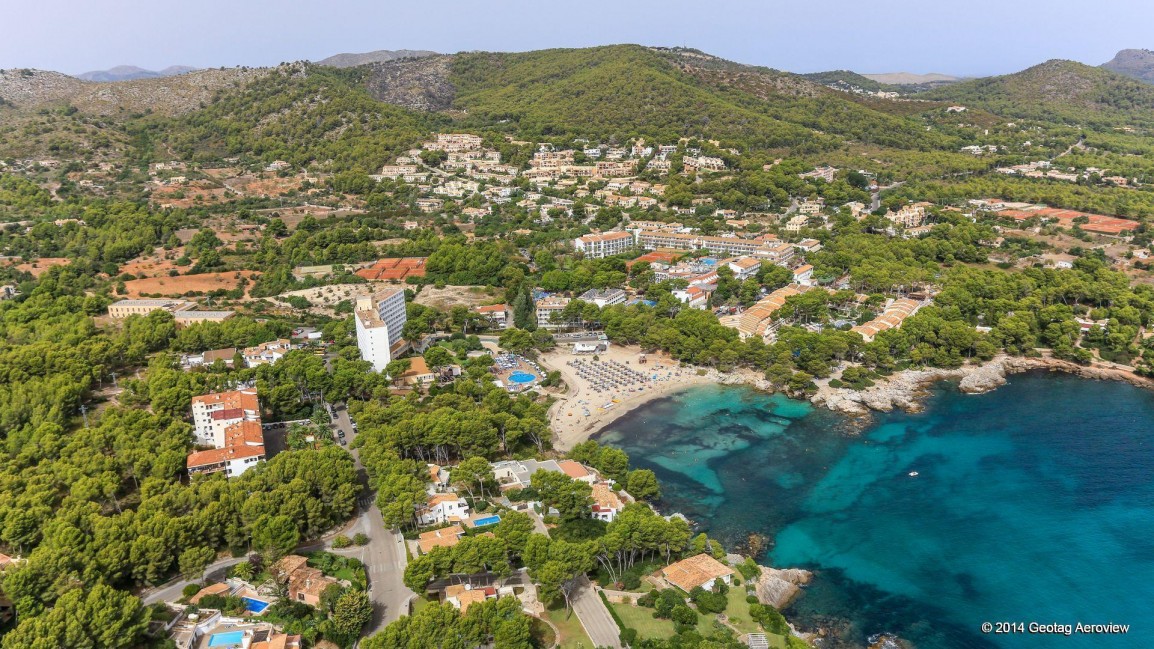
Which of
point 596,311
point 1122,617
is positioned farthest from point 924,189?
point 1122,617

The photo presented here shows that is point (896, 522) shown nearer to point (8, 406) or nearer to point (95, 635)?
point (95, 635)

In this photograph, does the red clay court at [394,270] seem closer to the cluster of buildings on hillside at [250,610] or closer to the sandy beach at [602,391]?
the sandy beach at [602,391]

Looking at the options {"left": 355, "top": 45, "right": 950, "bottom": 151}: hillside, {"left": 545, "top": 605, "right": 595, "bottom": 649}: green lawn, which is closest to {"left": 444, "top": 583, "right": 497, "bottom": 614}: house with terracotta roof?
{"left": 545, "top": 605, "right": 595, "bottom": 649}: green lawn

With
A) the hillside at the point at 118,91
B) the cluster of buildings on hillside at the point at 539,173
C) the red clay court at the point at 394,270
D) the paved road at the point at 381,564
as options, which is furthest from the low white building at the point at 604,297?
the hillside at the point at 118,91

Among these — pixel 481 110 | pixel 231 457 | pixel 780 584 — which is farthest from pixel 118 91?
pixel 780 584

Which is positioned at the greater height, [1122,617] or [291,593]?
[291,593]

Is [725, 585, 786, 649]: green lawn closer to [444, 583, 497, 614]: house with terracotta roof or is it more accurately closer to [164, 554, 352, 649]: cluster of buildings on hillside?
[444, 583, 497, 614]: house with terracotta roof

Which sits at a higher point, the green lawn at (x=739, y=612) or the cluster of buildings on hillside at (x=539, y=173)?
the cluster of buildings on hillside at (x=539, y=173)
